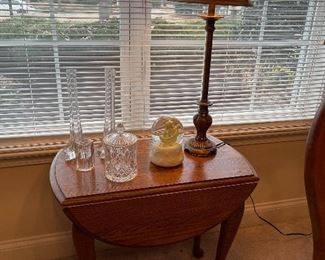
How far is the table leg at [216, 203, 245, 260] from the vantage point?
1363mm

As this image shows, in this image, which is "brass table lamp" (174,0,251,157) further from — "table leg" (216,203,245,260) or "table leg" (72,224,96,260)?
"table leg" (72,224,96,260)

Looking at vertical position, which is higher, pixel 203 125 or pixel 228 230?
pixel 203 125

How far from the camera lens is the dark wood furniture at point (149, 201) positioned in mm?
1110

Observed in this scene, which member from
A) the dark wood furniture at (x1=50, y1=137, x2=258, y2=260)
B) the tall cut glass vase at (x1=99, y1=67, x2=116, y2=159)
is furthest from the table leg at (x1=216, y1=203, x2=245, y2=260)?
the tall cut glass vase at (x1=99, y1=67, x2=116, y2=159)

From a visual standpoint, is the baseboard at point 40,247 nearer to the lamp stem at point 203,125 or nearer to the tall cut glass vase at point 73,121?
the tall cut glass vase at point 73,121

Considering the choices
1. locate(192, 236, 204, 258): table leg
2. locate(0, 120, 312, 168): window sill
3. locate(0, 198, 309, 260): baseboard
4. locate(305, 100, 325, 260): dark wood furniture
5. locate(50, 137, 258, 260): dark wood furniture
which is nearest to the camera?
locate(305, 100, 325, 260): dark wood furniture

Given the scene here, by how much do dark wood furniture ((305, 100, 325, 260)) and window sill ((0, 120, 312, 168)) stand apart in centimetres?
95

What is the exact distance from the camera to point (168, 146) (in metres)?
1.29

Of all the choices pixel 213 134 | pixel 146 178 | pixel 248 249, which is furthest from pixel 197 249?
pixel 146 178

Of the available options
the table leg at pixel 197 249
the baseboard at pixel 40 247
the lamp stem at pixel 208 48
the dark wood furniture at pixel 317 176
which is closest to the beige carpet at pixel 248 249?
the table leg at pixel 197 249

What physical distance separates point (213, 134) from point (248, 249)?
67cm

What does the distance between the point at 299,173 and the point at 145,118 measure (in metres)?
1.01

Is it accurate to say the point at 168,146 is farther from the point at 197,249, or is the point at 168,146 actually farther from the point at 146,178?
the point at 197,249

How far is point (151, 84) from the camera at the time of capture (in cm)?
159
